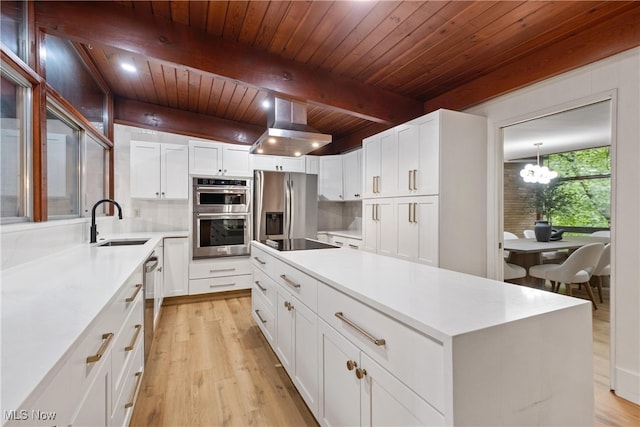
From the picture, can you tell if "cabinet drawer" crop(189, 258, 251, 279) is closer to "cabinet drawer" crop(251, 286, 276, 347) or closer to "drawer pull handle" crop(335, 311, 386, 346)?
"cabinet drawer" crop(251, 286, 276, 347)

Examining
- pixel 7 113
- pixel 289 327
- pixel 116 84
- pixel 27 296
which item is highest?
pixel 116 84

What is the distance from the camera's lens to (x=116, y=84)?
10.4 feet

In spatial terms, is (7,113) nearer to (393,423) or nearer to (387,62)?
(393,423)

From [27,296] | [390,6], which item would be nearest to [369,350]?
[27,296]

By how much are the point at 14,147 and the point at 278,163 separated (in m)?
2.97

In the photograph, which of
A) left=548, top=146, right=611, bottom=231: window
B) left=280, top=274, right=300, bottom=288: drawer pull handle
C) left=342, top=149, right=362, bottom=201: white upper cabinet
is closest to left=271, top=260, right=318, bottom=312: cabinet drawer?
left=280, top=274, right=300, bottom=288: drawer pull handle

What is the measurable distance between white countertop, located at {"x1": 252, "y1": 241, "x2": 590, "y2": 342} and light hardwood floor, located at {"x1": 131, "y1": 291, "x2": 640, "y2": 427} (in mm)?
919

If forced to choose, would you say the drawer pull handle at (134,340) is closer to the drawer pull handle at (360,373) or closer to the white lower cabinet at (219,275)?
the drawer pull handle at (360,373)

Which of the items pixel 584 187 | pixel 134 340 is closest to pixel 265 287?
pixel 134 340

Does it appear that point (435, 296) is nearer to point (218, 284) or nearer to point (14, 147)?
point (14, 147)

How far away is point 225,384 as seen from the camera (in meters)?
1.97

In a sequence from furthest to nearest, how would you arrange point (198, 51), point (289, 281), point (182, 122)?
point (182, 122) → point (198, 51) → point (289, 281)

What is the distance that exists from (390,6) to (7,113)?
2.35 meters

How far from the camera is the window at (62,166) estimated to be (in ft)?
6.97
